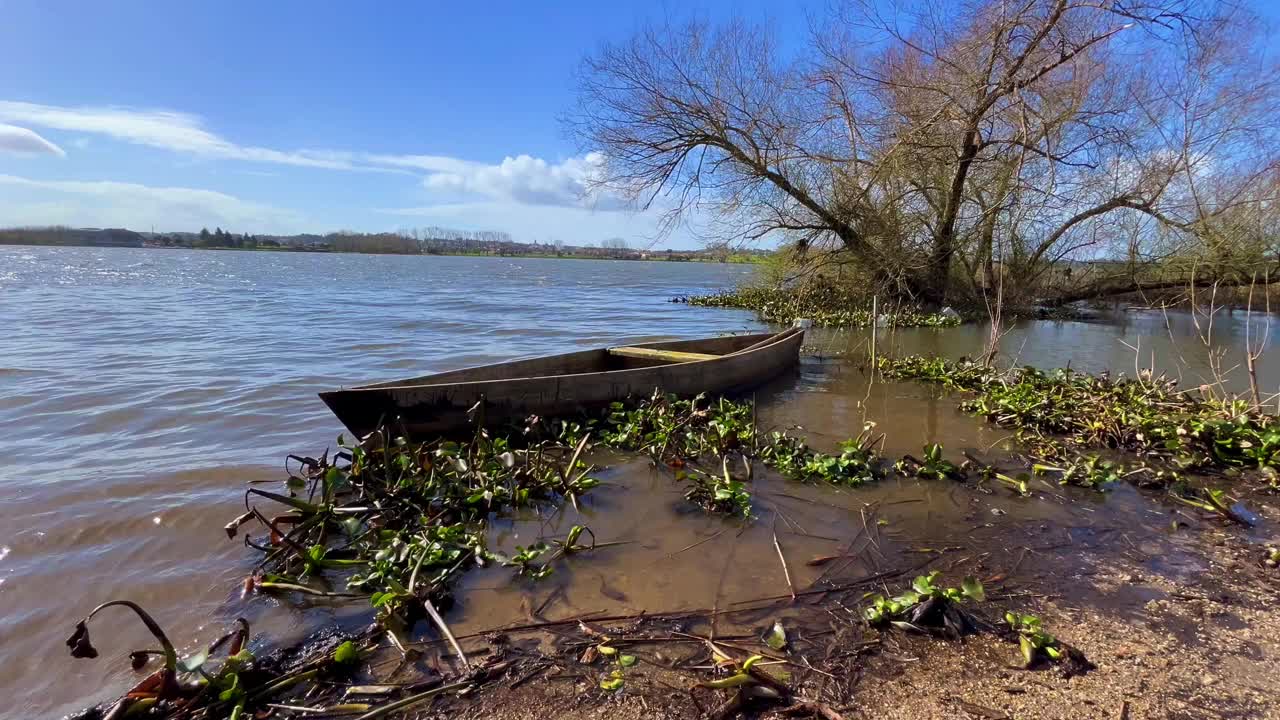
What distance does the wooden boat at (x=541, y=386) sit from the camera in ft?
19.2

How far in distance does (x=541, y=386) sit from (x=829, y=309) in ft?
50.9

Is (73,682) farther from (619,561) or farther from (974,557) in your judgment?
(974,557)

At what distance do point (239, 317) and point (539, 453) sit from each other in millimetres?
18005

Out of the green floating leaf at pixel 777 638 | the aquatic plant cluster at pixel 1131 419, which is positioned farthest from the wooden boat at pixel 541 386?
the green floating leaf at pixel 777 638

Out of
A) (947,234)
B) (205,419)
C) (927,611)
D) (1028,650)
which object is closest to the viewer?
(1028,650)

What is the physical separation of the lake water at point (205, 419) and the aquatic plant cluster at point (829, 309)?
1139 millimetres

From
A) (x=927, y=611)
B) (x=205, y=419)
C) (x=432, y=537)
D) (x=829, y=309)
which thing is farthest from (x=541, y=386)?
(x=829, y=309)

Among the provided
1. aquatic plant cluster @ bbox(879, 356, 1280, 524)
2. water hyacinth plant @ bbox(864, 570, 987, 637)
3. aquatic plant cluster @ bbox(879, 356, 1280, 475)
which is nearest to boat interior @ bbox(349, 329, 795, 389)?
aquatic plant cluster @ bbox(879, 356, 1280, 475)

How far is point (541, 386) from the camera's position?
266 inches

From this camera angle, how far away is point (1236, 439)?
5.99m

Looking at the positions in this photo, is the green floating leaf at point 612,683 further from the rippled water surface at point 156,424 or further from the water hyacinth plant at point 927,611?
the rippled water surface at point 156,424

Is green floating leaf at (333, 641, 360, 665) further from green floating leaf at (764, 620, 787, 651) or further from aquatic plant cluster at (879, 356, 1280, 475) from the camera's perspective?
aquatic plant cluster at (879, 356, 1280, 475)

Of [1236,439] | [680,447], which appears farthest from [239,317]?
[1236,439]

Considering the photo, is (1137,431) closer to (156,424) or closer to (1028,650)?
(1028,650)
